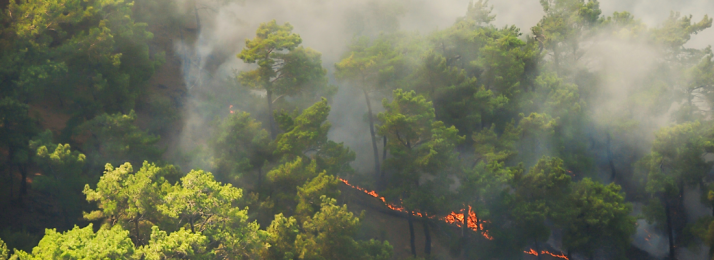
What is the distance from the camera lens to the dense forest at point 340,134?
2689 centimetres

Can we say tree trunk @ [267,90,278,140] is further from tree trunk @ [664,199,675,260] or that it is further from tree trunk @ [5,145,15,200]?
tree trunk @ [664,199,675,260]

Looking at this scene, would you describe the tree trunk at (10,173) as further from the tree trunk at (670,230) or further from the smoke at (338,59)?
the tree trunk at (670,230)

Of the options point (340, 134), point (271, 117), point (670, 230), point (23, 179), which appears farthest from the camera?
point (340, 134)

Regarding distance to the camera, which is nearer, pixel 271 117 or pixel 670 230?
pixel 271 117

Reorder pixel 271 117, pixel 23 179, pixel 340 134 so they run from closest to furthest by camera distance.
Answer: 1. pixel 23 179
2. pixel 271 117
3. pixel 340 134

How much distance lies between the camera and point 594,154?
167 feet

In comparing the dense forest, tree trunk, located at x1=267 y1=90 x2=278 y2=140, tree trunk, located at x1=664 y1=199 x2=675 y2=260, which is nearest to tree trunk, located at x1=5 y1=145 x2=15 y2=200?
the dense forest

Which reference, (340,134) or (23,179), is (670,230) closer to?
(340,134)

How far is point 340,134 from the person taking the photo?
4659 centimetres

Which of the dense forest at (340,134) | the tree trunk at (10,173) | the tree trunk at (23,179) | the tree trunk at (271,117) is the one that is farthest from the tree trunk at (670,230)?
the tree trunk at (10,173)

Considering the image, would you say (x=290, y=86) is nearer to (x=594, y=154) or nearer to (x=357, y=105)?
(x=357, y=105)

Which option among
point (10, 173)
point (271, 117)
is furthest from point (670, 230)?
point (10, 173)

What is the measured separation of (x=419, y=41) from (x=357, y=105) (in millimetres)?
7599

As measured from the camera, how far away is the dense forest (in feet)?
88.2
